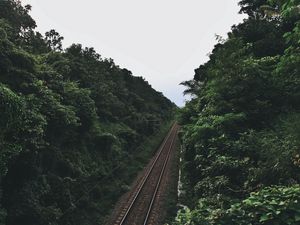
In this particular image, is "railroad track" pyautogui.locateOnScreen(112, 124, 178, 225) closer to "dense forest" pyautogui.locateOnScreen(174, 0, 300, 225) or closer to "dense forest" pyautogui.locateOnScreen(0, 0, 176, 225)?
"dense forest" pyautogui.locateOnScreen(0, 0, 176, 225)

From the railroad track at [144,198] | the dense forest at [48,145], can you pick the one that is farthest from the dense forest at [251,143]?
the dense forest at [48,145]

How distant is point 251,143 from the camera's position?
478 inches

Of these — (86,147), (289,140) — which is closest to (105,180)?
(86,147)

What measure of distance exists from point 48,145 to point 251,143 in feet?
31.4

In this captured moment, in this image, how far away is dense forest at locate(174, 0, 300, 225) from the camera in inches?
242

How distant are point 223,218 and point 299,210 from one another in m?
1.34

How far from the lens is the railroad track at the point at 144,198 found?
16280mm

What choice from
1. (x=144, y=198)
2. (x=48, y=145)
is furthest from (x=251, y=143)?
(x=144, y=198)

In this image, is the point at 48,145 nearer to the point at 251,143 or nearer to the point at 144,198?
the point at 144,198

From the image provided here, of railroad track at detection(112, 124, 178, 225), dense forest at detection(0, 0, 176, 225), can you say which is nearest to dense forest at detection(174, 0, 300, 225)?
railroad track at detection(112, 124, 178, 225)

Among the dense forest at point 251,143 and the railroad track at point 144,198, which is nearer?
the dense forest at point 251,143

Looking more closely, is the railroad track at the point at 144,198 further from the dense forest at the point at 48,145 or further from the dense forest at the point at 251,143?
the dense forest at the point at 251,143

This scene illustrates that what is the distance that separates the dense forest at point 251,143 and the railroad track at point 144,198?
9.16 ft

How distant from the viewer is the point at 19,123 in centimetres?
1141
